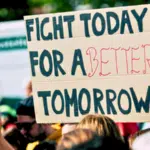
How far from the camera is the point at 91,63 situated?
4680mm

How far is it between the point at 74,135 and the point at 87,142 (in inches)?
3.9

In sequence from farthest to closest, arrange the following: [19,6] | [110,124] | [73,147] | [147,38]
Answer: [19,6]
[147,38]
[110,124]
[73,147]

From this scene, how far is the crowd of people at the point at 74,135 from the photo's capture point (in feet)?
9.81

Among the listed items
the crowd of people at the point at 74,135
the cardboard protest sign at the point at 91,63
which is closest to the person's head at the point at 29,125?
the crowd of people at the point at 74,135

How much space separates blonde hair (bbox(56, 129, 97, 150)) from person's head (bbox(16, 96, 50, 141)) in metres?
2.90

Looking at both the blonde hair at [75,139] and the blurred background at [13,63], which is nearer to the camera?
the blonde hair at [75,139]

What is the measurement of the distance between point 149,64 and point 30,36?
77 cm

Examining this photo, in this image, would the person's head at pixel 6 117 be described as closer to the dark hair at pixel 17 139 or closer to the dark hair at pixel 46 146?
the dark hair at pixel 17 139

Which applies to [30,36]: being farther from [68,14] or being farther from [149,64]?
[149,64]

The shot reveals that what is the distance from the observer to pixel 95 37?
15.4ft

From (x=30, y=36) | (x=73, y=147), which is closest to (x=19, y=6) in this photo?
(x=30, y=36)

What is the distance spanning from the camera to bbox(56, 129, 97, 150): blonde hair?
2979 millimetres

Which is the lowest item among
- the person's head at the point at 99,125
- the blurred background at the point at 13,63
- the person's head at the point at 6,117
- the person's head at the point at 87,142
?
the blurred background at the point at 13,63

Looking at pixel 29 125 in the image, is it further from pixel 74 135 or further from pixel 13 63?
pixel 13 63
